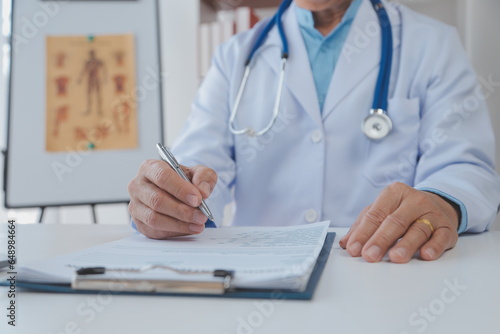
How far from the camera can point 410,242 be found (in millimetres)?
572

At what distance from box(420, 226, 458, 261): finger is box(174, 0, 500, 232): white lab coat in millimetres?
332

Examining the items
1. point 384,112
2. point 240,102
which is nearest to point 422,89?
point 384,112

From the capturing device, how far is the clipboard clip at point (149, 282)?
41 cm

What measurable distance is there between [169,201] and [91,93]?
4.27 feet

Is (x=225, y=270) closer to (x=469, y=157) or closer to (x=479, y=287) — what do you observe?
(x=479, y=287)

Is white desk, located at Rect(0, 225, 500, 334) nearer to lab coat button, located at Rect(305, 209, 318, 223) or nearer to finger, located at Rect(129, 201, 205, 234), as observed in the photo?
finger, located at Rect(129, 201, 205, 234)

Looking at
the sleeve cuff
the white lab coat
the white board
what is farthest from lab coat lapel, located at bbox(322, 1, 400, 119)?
the white board

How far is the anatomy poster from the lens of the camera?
182 centimetres

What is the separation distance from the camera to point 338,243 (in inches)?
26.2

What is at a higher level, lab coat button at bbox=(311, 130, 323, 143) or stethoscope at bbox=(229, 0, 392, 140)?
stethoscope at bbox=(229, 0, 392, 140)

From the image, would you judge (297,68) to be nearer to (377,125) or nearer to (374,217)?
(377,125)

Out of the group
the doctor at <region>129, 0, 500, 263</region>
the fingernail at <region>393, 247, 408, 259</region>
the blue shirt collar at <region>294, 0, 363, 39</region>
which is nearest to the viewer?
the fingernail at <region>393, 247, 408, 259</region>

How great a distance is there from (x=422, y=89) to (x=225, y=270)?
79cm

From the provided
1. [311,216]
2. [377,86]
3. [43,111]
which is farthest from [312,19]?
[43,111]
